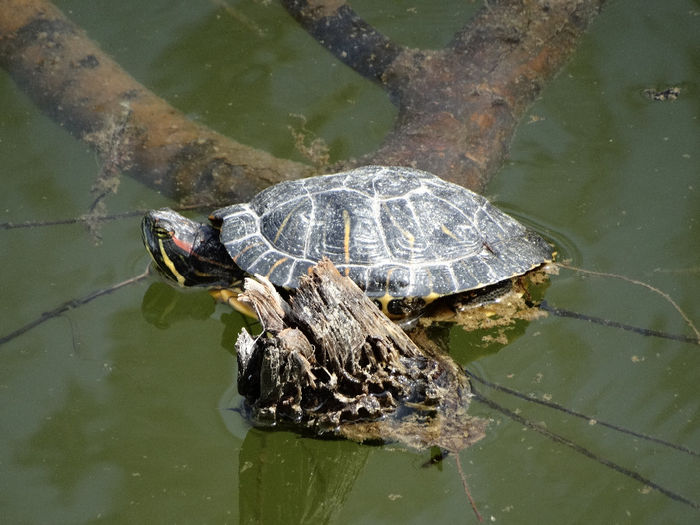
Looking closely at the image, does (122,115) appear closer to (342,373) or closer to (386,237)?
(386,237)

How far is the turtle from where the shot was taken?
3934mm

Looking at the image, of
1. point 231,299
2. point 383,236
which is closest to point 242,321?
point 231,299

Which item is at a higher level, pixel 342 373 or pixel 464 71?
pixel 464 71

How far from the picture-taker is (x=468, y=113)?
495 centimetres

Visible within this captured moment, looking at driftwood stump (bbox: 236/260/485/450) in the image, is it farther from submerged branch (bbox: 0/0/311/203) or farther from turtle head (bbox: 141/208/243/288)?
submerged branch (bbox: 0/0/311/203)

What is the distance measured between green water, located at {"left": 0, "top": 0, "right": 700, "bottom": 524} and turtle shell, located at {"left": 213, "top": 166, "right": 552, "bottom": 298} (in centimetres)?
42

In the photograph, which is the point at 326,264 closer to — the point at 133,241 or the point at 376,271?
the point at 376,271

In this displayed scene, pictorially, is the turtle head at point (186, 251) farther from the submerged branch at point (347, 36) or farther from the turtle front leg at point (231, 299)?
the submerged branch at point (347, 36)

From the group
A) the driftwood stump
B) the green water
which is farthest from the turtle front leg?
the driftwood stump

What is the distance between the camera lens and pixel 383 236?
13.1 feet

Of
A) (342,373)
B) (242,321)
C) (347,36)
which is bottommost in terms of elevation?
(242,321)

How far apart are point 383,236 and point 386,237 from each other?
0.06 feet

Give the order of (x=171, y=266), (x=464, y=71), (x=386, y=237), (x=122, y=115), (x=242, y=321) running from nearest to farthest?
(x=386, y=237) → (x=242, y=321) → (x=171, y=266) → (x=122, y=115) → (x=464, y=71)

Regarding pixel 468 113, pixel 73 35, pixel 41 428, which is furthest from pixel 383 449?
pixel 73 35
